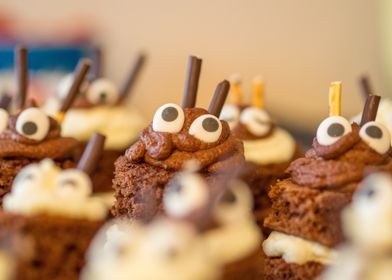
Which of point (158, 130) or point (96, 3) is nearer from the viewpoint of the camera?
point (158, 130)

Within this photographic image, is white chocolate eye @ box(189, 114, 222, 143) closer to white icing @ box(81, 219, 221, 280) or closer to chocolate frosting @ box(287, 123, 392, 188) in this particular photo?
chocolate frosting @ box(287, 123, 392, 188)

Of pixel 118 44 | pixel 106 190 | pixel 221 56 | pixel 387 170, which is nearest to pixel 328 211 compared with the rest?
pixel 387 170

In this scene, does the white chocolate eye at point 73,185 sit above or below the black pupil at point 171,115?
below

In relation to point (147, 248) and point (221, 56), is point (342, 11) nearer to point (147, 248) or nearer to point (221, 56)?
point (221, 56)

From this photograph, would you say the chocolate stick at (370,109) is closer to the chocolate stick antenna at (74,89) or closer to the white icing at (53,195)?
the white icing at (53,195)

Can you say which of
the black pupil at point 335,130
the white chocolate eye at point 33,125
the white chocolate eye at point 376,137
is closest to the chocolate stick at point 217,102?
the black pupil at point 335,130

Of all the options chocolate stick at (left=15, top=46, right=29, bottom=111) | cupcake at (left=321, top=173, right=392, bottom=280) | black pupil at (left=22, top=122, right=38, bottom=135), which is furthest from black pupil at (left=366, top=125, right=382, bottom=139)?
chocolate stick at (left=15, top=46, right=29, bottom=111)

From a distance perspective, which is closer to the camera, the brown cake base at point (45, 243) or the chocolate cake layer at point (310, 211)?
the brown cake base at point (45, 243)
